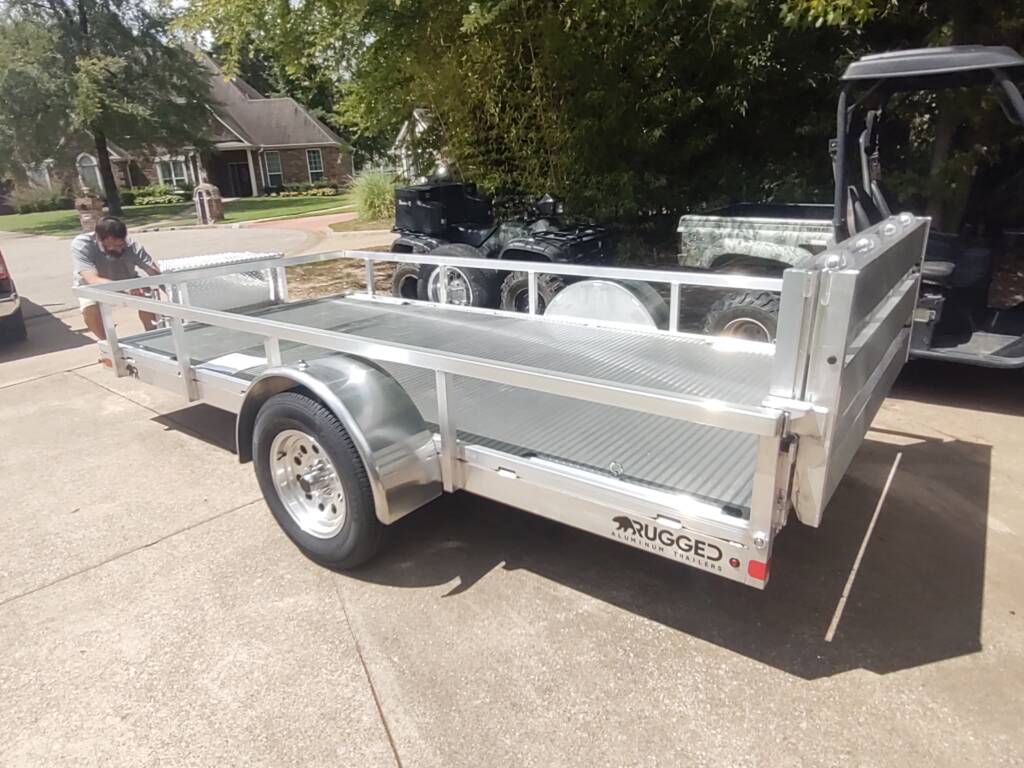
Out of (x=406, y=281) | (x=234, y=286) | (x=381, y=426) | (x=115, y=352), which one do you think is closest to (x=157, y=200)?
(x=406, y=281)

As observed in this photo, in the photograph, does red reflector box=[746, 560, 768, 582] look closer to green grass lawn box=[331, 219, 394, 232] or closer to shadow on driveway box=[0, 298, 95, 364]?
shadow on driveway box=[0, 298, 95, 364]

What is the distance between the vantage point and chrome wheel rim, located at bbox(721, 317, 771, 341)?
4.95 metres

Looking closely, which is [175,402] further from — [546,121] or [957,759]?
[546,121]

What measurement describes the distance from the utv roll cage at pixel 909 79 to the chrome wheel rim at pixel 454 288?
330 cm

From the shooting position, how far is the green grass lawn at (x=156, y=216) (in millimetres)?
26548

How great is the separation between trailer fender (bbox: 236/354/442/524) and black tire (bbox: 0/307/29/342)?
665 centimetres

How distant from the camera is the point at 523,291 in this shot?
21.7ft

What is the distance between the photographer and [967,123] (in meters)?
6.85

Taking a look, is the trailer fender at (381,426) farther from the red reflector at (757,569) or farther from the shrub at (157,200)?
the shrub at (157,200)

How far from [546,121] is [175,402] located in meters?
6.21

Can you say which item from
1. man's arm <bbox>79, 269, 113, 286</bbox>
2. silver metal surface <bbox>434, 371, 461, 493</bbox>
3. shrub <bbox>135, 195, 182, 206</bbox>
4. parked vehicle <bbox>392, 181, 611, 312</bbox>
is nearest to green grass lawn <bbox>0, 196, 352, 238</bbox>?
shrub <bbox>135, 195, 182, 206</bbox>

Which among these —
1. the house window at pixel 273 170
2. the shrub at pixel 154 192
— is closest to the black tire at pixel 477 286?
the shrub at pixel 154 192

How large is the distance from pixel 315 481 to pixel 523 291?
151 inches

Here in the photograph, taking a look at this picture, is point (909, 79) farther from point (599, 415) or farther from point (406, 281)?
point (406, 281)
